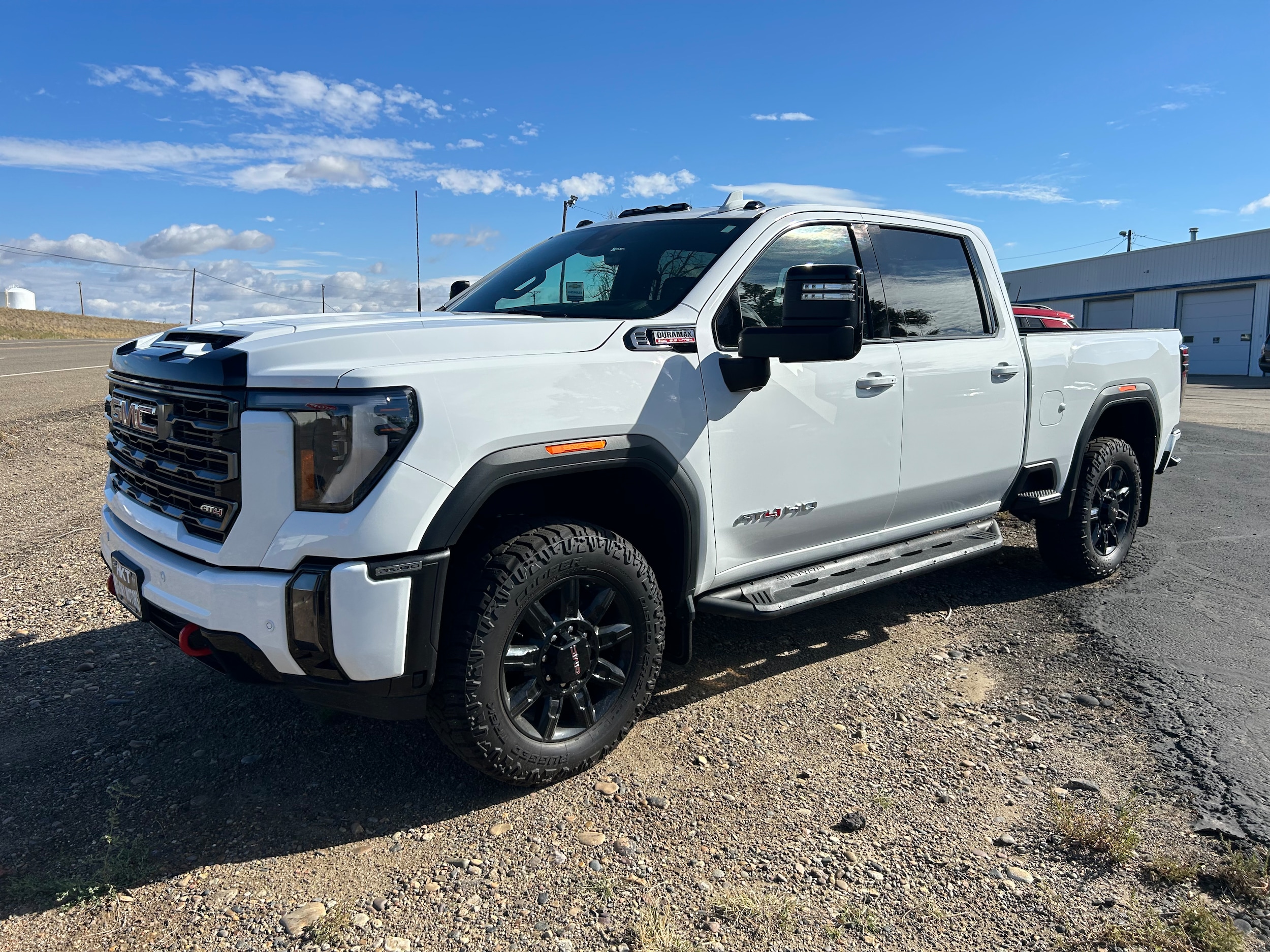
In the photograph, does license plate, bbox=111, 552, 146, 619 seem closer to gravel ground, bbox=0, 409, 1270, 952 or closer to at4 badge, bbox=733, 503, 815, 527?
gravel ground, bbox=0, 409, 1270, 952

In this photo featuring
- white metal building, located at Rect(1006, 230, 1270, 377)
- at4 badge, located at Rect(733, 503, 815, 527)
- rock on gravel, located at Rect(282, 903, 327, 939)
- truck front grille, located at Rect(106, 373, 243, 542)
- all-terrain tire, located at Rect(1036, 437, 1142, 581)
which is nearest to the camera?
rock on gravel, located at Rect(282, 903, 327, 939)

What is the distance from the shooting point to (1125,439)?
5977 mm

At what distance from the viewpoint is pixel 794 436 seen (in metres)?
3.66

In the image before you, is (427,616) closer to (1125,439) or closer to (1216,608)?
(1216,608)

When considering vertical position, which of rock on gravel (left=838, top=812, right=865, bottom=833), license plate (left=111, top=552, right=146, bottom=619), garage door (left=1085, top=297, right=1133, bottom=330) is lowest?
rock on gravel (left=838, top=812, right=865, bottom=833)

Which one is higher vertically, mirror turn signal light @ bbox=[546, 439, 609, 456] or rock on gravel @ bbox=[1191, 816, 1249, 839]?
mirror turn signal light @ bbox=[546, 439, 609, 456]

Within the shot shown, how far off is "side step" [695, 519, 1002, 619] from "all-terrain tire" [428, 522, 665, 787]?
0.37m

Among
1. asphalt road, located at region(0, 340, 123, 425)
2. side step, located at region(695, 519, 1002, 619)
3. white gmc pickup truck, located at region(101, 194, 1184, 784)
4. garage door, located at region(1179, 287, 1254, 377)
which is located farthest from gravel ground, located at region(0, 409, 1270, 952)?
garage door, located at region(1179, 287, 1254, 377)

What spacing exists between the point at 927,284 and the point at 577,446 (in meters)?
2.38

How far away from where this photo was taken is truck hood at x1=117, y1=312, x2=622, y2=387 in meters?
2.64

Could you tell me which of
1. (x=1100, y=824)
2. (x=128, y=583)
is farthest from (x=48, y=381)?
(x=1100, y=824)

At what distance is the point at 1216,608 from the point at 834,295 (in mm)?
3544

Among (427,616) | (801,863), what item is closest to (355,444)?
(427,616)

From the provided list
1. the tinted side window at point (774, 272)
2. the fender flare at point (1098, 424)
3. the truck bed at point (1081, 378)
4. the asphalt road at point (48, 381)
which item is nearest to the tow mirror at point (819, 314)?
the tinted side window at point (774, 272)
